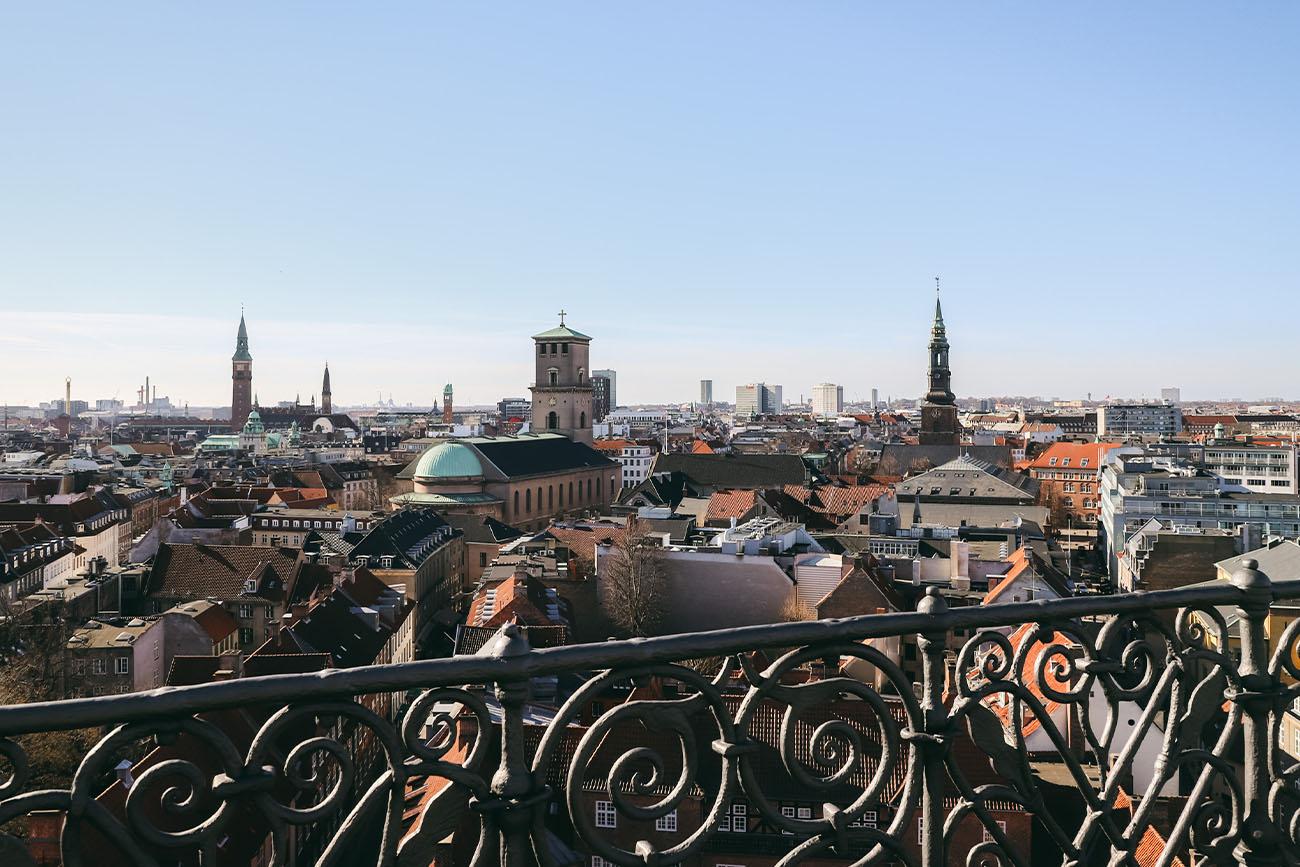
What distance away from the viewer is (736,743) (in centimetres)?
274

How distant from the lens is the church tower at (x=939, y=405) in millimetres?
88188

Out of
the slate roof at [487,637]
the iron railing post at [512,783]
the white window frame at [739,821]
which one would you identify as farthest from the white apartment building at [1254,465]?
the iron railing post at [512,783]

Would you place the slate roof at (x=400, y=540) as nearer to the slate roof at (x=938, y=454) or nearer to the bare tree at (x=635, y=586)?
the bare tree at (x=635, y=586)

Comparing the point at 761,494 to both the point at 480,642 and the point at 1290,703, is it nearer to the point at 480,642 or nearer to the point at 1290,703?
the point at 480,642

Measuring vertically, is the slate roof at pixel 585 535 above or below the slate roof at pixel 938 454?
below

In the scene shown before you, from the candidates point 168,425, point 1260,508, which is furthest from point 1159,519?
point 168,425

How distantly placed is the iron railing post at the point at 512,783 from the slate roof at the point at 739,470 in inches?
2554

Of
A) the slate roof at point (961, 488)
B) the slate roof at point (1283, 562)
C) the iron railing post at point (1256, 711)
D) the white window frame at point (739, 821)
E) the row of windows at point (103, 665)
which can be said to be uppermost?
the iron railing post at point (1256, 711)

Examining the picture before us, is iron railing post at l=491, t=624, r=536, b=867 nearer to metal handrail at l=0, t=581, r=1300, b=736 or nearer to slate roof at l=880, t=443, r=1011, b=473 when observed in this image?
metal handrail at l=0, t=581, r=1300, b=736

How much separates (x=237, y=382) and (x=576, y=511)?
119 meters

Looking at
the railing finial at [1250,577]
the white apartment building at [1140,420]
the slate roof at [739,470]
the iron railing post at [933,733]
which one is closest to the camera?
the iron railing post at [933,733]

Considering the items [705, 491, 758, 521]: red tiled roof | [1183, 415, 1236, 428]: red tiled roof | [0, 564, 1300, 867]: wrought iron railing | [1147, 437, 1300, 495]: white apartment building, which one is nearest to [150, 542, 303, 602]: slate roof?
[705, 491, 758, 521]: red tiled roof

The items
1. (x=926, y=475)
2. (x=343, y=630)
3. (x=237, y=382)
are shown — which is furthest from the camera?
(x=237, y=382)

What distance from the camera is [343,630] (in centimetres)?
2673
